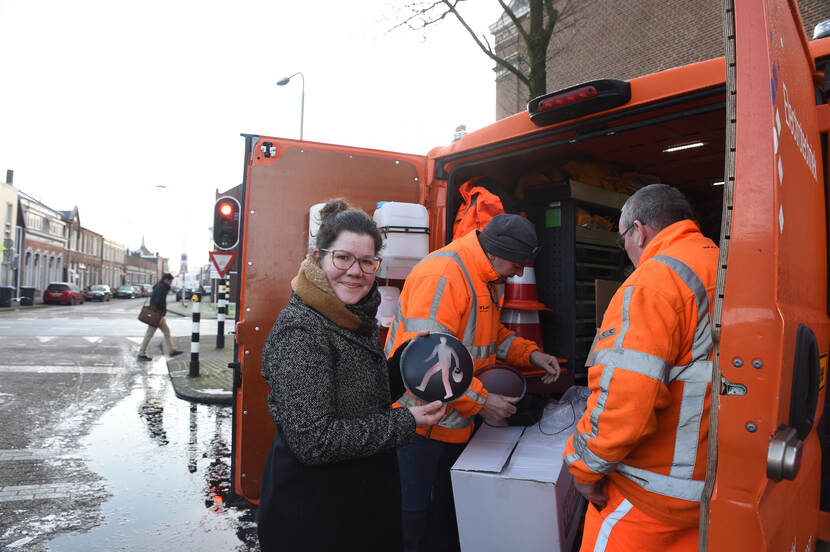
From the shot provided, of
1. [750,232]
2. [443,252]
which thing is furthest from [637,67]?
[750,232]

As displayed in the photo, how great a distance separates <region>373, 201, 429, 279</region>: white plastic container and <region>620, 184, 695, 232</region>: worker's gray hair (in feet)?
5.59

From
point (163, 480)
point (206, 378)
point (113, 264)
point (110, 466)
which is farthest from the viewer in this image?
point (113, 264)

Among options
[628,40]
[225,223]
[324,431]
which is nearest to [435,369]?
[324,431]

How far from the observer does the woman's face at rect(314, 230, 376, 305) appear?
6.23 ft

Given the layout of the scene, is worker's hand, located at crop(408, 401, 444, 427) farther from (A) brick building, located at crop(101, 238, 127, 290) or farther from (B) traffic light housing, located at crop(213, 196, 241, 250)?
(A) brick building, located at crop(101, 238, 127, 290)

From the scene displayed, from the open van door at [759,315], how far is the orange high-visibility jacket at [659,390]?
348 millimetres

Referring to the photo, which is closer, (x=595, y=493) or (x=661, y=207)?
(x=595, y=493)

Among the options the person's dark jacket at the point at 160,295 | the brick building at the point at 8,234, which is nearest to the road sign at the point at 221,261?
the person's dark jacket at the point at 160,295

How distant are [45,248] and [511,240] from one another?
210 feet

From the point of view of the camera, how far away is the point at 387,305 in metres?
3.64

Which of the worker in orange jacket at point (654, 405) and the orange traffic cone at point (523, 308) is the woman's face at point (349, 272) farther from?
the orange traffic cone at point (523, 308)

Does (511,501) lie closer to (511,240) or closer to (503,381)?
(503,381)

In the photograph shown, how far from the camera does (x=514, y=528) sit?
102 inches

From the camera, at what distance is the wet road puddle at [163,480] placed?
3.84 m
